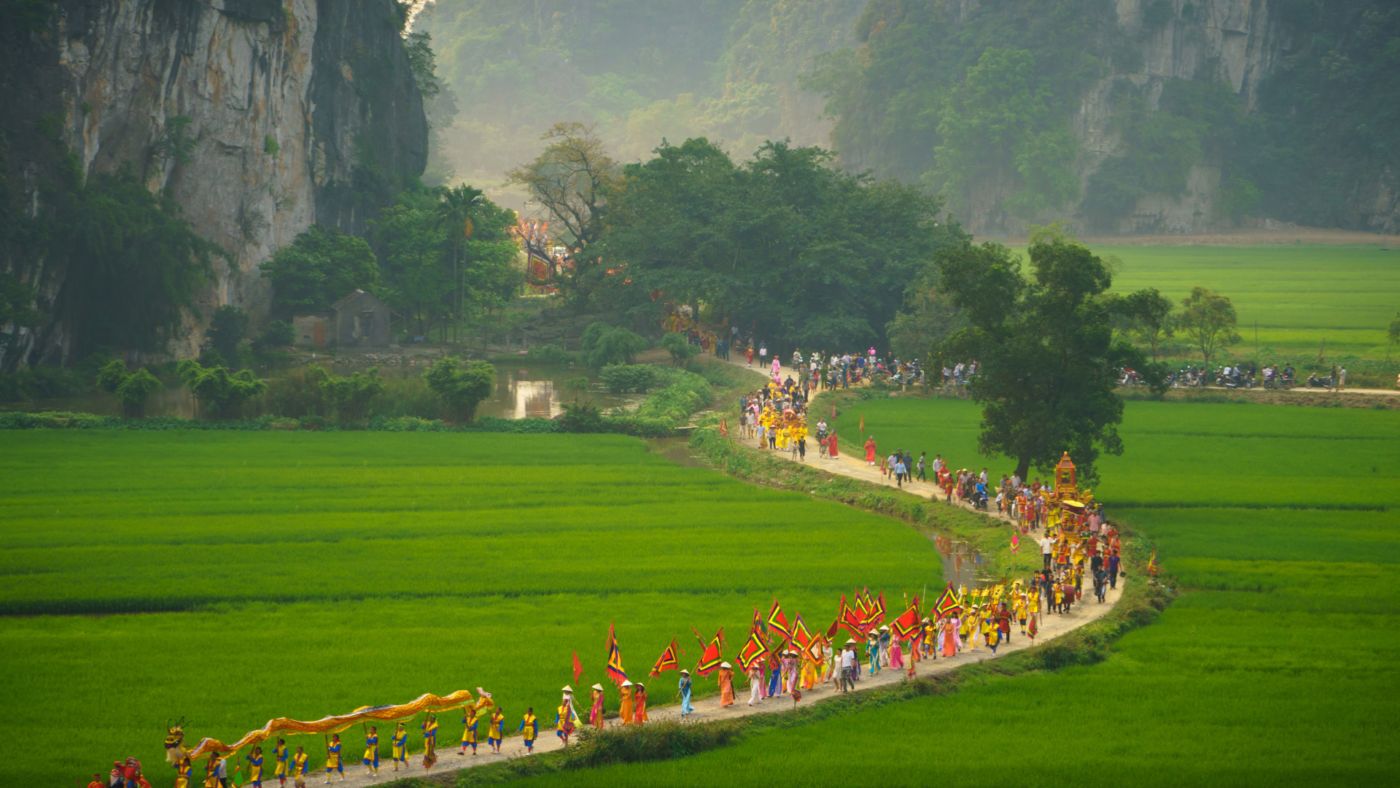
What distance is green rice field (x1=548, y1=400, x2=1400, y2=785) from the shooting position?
2545 centimetres

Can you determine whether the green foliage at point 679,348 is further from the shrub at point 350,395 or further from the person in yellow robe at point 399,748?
the person in yellow robe at point 399,748

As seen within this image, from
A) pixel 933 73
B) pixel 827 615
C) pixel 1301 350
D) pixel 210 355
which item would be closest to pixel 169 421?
pixel 210 355

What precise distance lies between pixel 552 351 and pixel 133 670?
5225 centimetres

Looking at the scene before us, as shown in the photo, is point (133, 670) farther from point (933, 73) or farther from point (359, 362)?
point (933, 73)

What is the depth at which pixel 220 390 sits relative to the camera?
5750 centimetres

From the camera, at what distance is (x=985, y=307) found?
4716 cm

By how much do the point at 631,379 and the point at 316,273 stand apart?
17.8m

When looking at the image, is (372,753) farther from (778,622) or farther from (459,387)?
(459,387)

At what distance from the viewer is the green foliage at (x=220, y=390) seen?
2260 inches

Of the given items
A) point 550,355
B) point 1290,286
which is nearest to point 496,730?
point 550,355

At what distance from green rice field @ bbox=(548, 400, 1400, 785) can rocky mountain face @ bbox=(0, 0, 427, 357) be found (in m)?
41.5

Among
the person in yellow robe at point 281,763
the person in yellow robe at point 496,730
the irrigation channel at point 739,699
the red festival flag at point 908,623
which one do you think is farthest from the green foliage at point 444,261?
the person in yellow robe at point 281,763

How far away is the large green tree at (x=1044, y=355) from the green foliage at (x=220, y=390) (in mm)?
24836

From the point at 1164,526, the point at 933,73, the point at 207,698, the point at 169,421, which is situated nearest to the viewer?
the point at 207,698
